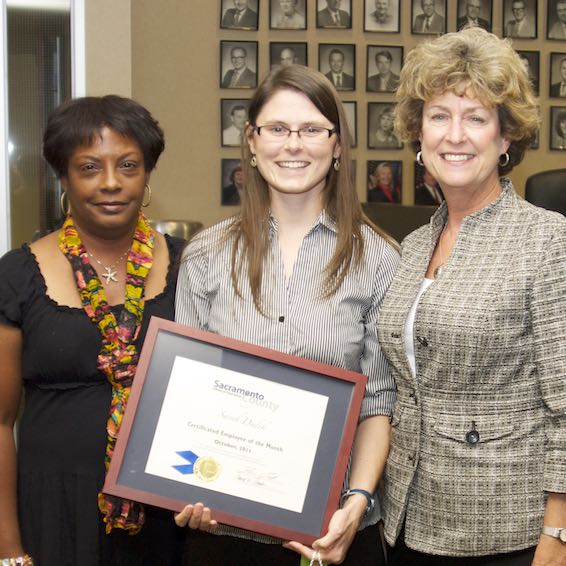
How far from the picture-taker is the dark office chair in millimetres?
2779

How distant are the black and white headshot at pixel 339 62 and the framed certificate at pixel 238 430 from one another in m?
4.62

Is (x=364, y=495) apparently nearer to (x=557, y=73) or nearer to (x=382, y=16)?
(x=382, y=16)

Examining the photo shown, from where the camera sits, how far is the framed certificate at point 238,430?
6.26 ft

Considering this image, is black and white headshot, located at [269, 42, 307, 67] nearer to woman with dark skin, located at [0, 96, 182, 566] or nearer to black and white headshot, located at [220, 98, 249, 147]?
black and white headshot, located at [220, 98, 249, 147]

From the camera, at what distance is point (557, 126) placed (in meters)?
6.53

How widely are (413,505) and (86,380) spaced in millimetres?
849

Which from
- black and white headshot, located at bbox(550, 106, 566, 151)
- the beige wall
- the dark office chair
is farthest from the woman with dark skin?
black and white headshot, located at bbox(550, 106, 566, 151)

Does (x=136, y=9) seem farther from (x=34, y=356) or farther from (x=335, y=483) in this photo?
(x=335, y=483)

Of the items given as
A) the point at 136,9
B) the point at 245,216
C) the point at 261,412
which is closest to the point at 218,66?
the point at 136,9

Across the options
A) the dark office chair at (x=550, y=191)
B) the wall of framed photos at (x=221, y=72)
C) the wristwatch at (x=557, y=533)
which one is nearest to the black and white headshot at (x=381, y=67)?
the wall of framed photos at (x=221, y=72)

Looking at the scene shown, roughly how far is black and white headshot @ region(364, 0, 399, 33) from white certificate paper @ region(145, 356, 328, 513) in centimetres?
487

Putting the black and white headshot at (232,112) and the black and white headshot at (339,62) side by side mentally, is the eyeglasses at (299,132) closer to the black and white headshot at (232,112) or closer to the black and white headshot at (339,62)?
the black and white headshot at (232,112)

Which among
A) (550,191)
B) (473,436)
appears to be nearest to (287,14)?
(550,191)

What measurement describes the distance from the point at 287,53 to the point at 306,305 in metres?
4.53
